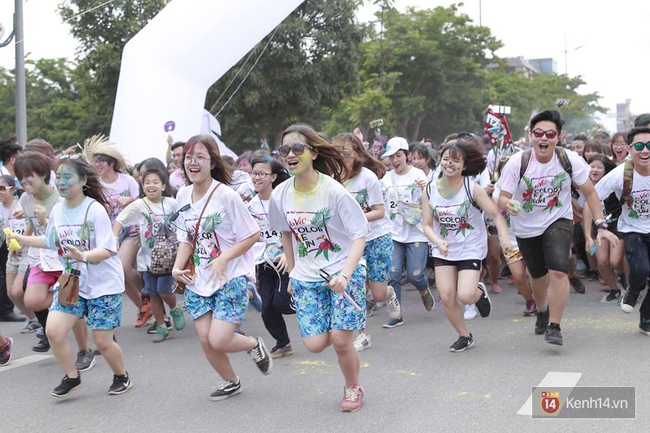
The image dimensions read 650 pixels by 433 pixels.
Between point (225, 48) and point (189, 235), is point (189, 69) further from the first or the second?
point (189, 235)

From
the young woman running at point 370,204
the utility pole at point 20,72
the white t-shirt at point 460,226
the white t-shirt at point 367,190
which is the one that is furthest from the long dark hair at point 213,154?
the utility pole at point 20,72

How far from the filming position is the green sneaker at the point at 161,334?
8.23 meters

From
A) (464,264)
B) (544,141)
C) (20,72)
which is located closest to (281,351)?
(464,264)

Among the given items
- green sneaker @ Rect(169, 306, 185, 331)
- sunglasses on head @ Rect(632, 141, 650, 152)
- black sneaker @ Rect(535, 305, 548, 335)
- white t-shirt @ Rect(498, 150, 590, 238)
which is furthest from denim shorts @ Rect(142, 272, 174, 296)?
sunglasses on head @ Rect(632, 141, 650, 152)

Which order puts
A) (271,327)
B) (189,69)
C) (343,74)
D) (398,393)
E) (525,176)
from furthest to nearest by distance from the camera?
(343,74)
(189,69)
(271,327)
(525,176)
(398,393)

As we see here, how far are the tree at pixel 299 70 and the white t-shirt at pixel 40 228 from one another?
20.0 m

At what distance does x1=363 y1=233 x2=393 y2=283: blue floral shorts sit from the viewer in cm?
751

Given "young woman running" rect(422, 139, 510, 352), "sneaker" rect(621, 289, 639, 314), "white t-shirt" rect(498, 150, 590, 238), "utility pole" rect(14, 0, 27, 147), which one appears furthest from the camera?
"utility pole" rect(14, 0, 27, 147)

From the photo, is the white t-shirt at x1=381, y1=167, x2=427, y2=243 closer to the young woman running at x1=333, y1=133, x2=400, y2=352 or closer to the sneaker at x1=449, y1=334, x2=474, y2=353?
the young woman running at x1=333, y1=133, x2=400, y2=352

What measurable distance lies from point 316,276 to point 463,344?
220cm

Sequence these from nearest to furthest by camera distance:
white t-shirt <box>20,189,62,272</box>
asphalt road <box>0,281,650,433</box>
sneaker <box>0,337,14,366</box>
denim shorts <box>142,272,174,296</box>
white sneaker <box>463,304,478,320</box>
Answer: asphalt road <box>0,281,650,433</box>, white t-shirt <box>20,189,62,272</box>, sneaker <box>0,337,14,366</box>, denim shorts <box>142,272,174,296</box>, white sneaker <box>463,304,478,320</box>

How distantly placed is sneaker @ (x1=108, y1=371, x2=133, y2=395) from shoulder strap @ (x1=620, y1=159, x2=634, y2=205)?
179 inches

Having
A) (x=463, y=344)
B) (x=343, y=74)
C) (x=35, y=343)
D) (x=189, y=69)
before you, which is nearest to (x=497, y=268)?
(x=463, y=344)

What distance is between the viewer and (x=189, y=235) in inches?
232
